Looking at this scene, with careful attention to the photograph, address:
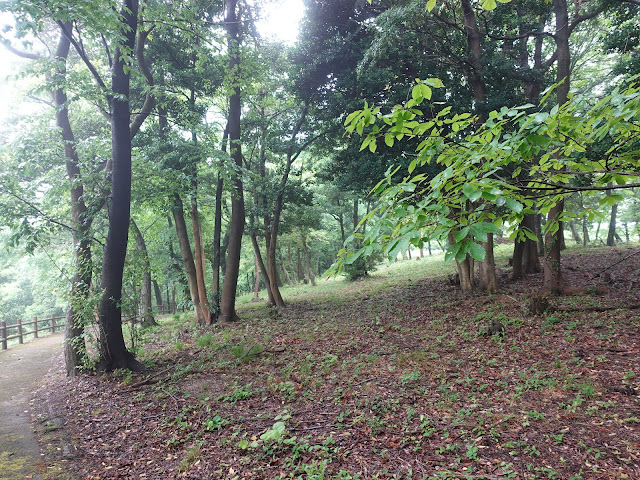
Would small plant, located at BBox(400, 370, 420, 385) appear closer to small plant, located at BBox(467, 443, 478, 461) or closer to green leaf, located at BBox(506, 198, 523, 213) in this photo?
small plant, located at BBox(467, 443, 478, 461)

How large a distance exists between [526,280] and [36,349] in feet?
50.5

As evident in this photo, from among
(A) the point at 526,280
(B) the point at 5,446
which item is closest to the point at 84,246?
(B) the point at 5,446

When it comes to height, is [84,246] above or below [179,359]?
above

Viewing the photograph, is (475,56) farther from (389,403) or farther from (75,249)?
(75,249)

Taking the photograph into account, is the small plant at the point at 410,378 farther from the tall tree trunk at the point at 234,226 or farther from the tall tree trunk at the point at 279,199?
the tall tree trunk at the point at 279,199

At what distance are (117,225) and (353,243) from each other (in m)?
5.83

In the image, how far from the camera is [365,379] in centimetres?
524

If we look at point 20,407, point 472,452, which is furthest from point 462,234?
point 20,407

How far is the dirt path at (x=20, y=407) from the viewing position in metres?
3.68

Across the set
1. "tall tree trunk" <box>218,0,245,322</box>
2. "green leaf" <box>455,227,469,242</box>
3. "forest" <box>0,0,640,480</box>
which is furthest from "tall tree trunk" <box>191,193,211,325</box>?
"green leaf" <box>455,227,469,242</box>

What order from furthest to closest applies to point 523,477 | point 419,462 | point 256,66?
point 256,66
point 419,462
point 523,477

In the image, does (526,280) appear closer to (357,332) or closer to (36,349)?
(357,332)

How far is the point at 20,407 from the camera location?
5543mm

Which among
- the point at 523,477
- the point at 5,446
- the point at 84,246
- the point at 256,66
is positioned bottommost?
the point at 523,477
